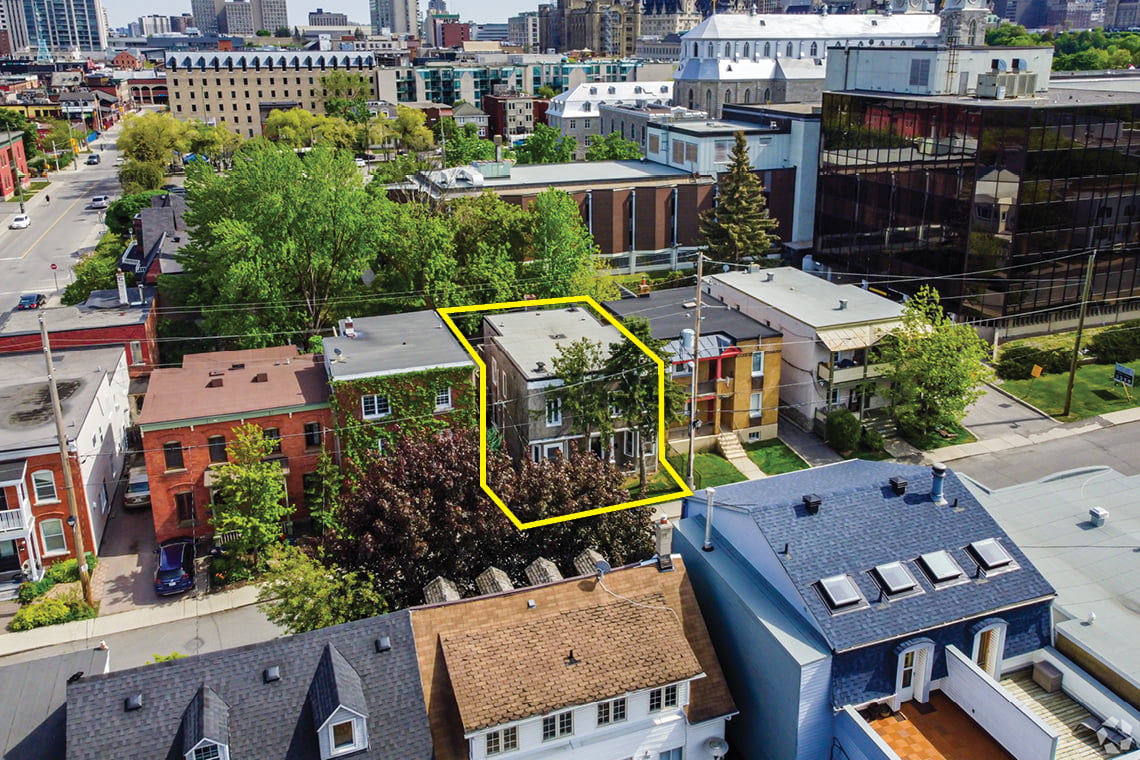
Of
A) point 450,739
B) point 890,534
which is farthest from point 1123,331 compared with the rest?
point 450,739

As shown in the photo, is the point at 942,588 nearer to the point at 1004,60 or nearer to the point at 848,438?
the point at 848,438

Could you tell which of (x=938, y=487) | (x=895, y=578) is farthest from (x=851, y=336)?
(x=895, y=578)

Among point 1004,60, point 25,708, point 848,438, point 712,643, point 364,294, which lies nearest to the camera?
point 25,708

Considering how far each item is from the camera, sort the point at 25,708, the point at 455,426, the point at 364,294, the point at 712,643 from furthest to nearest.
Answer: the point at 364,294 → the point at 455,426 → the point at 712,643 → the point at 25,708

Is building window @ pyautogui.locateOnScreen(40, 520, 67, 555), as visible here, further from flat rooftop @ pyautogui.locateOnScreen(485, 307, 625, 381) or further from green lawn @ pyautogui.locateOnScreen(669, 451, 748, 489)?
green lawn @ pyautogui.locateOnScreen(669, 451, 748, 489)

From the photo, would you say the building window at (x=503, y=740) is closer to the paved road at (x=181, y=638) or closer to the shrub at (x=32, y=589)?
the paved road at (x=181, y=638)

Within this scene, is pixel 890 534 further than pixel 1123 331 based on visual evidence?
No

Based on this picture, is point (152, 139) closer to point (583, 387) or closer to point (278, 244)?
point (278, 244)

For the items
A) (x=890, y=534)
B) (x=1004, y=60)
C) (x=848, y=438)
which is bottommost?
(x=848, y=438)

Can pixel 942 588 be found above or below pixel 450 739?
above

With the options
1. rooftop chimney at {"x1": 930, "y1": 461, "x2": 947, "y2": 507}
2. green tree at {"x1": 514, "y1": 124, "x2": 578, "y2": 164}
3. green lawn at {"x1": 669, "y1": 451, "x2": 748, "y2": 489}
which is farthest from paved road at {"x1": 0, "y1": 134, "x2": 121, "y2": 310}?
rooftop chimney at {"x1": 930, "y1": 461, "x2": 947, "y2": 507}

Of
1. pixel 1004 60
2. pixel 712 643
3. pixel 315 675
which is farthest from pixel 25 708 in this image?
pixel 1004 60
